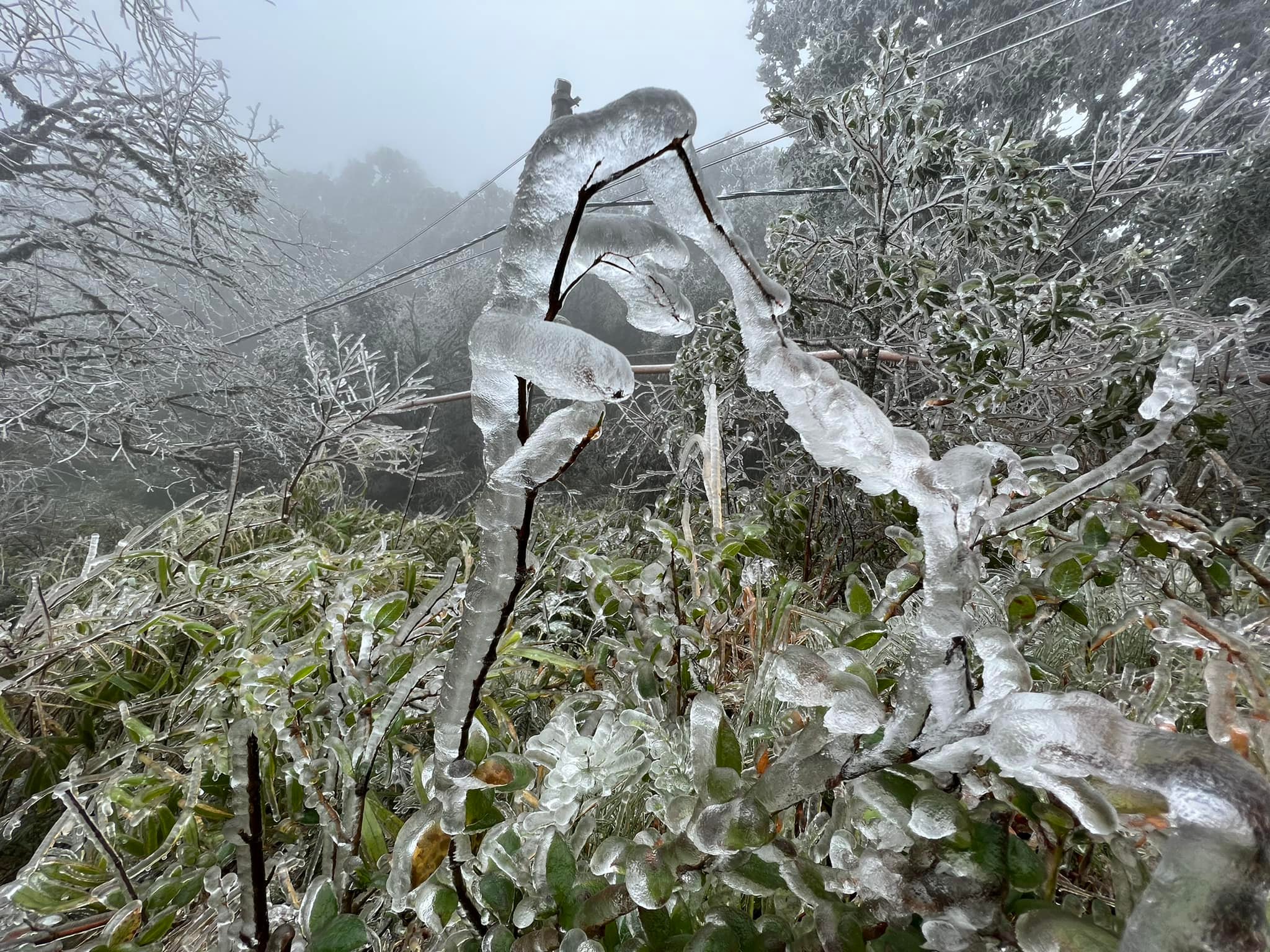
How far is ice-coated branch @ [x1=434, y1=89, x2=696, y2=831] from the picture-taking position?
0.16m

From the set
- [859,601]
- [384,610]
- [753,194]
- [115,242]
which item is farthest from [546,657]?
[115,242]

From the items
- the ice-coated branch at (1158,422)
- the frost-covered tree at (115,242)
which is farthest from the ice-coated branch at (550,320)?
the frost-covered tree at (115,242)

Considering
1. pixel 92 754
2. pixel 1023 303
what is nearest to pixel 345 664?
pixel 92 754

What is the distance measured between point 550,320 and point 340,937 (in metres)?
0.24

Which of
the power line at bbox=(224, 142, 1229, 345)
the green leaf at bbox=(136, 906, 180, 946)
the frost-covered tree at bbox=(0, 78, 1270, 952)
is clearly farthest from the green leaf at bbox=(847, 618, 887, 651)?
the power line at bbox=(224, 142, 1229, 345)

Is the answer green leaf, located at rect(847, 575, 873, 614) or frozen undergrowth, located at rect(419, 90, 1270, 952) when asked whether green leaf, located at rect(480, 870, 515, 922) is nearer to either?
frozen undergrowth, located at rect(419, 90, 1270, 952)

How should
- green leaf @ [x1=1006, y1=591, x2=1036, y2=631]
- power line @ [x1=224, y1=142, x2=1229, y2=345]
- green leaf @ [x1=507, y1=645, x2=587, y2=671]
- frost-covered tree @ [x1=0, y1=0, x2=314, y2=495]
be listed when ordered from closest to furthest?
green leaf @ [x1=1006, y1=591, x2=1036, y2=631] → green leaf @ [x1=507, y1=645, x2=587, y2=671] → power line @ [x1=224, y1=142, x2=1229, y2=345] → frost-covered tree @ [x1=0, y1=0, x2=314, y2=495]

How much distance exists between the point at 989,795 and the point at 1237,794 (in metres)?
0.15

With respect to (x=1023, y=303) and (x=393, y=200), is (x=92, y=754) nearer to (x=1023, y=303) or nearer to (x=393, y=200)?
(x=1023, y=303)

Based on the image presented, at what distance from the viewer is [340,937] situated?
0.22 m

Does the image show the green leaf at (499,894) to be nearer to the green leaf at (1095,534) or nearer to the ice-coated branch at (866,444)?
the ice-coated branch at (866,444)

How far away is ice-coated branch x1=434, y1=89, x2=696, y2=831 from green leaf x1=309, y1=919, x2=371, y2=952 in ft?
0.17

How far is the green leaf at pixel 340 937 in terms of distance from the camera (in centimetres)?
21

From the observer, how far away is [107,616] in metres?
0.66
